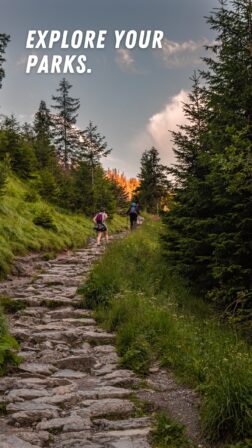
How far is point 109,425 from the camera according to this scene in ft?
14.7

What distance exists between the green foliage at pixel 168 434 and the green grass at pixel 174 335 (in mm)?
251

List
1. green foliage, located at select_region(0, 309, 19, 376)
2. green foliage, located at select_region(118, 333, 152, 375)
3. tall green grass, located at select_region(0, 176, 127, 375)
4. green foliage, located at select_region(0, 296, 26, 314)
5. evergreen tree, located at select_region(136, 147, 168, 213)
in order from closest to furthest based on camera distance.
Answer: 1. green foliage, located at select_region(0, 309, 19, 376)
2. green foliage, located at select_region(118, 333, 152, 375)
3. green foliage, located at select_region(0, 296, 26, 314)
4. tall green grass, located at select_region(0, 176, 127, 375)
5. evergreen tree, located at select_region(136, 147, 168, 213)

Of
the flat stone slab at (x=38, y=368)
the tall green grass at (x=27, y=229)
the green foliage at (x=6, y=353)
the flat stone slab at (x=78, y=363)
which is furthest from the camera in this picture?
the tall green grass at (x=27, y=229)

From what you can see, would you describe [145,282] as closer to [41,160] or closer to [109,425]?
[109,425]

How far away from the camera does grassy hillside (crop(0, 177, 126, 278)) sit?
48.4ft

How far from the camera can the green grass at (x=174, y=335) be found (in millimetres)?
4109

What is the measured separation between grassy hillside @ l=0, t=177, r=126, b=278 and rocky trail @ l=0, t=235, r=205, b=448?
4.70 m

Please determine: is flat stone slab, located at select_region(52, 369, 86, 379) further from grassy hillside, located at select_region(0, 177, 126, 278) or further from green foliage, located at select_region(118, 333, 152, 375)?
grassy hillside, located at select_region(0, 177, 126, 278)

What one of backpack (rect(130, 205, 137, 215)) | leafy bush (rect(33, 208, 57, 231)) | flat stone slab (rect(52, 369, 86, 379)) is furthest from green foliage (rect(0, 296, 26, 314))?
backpack (rect(130, 205, 137, 215))

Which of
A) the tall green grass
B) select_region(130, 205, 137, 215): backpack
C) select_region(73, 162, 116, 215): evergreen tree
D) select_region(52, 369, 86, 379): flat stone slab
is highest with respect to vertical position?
select_region(73, 162, 116, 215): evergreen tree

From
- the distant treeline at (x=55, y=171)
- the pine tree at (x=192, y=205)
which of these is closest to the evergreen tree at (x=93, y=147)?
the distant treeline at (x=55, y=171)

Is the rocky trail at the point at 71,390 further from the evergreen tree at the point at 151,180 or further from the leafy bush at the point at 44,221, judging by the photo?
the evergreen tree at the point at 151,180

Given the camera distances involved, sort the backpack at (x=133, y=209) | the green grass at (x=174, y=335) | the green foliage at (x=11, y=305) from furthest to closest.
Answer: the backpack at (x=133, y=209) < the green foliage at (x=11, y=305) < the green grass at (x=174, y=335)

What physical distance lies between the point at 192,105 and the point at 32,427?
13.4 m
